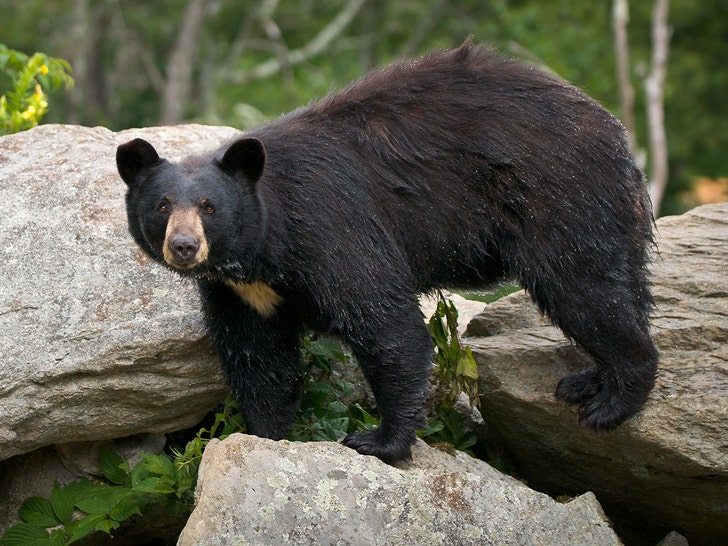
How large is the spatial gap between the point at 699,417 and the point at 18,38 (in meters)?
25.4

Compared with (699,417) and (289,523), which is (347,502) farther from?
(699,417)

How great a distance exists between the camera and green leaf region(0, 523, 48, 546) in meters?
6.39

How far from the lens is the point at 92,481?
6789 millimetres

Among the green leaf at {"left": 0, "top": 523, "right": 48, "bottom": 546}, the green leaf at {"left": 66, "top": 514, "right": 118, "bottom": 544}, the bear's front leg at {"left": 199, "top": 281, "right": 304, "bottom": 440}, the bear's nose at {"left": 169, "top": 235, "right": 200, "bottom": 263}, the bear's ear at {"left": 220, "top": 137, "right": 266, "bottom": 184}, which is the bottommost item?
the green leaf at {"left": 0, "top": 523, "right": 48, "bottom": 546}

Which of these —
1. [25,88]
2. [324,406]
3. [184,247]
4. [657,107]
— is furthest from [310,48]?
[184,247]

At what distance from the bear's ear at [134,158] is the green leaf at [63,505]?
6.19 feet

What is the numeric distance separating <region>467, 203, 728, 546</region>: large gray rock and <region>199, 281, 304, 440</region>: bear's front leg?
118 cm

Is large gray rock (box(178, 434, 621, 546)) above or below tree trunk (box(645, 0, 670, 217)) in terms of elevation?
above

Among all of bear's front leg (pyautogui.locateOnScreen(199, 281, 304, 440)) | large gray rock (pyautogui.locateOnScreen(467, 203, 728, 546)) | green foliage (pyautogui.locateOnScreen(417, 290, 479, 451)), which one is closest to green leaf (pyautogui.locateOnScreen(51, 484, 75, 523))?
bear's front leg (pyautogui.locateOnScreen(199, 281, 304, 440))

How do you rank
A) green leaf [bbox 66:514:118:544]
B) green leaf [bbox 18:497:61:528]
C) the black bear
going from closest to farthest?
the black bear → green leaf [bbox 66:514:118:544] → green leaf [bbox 18:497:61:528]

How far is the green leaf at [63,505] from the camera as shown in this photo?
6516mm

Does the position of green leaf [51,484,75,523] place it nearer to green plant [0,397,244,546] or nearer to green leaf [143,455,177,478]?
green plant [0,397,244,546]

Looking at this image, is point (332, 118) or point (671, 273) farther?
point (671, 273)

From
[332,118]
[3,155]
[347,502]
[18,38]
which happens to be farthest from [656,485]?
[18,38]
